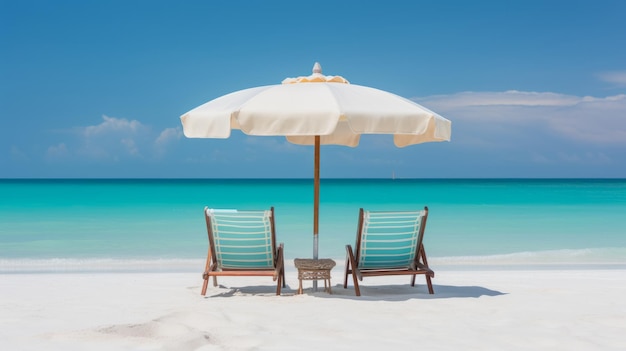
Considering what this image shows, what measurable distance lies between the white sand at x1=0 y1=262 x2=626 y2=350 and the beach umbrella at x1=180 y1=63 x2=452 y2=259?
127 cm

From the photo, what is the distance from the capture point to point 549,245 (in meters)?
12.2

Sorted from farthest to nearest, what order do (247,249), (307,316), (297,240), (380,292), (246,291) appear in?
(297,240) → (246,291) → (380,292) → (247,249) → (307,316)

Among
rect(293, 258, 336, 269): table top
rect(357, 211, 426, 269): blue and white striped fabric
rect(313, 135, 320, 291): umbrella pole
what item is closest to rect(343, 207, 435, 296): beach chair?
rect(357, 211, 426, 269): blue and white striped fabric

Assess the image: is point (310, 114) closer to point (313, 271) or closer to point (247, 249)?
point (247, 249)

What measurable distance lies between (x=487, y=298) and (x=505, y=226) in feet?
38.6

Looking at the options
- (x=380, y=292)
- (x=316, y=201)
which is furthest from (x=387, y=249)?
(x=316, y=201)

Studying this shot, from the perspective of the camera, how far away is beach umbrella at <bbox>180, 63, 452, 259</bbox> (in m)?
4.54

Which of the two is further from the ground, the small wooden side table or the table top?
the table top

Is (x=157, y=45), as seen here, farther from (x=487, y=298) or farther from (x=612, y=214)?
(x=487, y=298)

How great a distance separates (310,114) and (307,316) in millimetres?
1377

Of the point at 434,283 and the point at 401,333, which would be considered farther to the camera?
the point at 434,283

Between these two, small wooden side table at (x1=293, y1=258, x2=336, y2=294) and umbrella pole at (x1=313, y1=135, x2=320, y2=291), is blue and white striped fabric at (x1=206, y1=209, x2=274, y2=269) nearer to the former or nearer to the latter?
small wooden side table at (x1=293, y1=258, x2=336, y2=294)

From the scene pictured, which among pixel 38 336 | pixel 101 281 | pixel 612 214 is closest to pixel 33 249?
pixel 101 281

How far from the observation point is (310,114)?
179 inches
